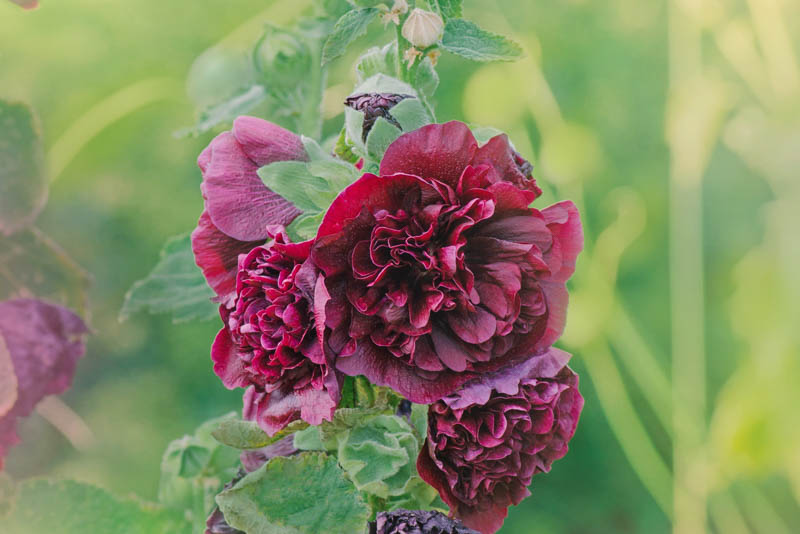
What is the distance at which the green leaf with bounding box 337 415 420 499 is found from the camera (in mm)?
300

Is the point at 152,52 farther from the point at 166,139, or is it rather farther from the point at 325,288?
the point at 325,288

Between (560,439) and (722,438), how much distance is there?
566 millimetres

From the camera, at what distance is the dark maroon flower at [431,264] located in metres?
0.26

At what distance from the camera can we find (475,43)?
332mm

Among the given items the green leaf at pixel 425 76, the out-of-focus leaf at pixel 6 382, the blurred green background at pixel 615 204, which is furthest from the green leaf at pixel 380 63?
the blurred green background at pixel 615 204

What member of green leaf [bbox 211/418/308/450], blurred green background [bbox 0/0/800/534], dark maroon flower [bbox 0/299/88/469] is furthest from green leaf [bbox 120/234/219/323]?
blurred green background [bbox 0/0/800/534]

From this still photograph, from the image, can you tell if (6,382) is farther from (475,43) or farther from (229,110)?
(475,43)

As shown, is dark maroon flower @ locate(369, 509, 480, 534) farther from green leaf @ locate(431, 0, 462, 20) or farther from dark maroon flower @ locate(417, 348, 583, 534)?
green leaf @ locate(431, 0, 462, 20)

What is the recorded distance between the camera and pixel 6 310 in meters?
0.51

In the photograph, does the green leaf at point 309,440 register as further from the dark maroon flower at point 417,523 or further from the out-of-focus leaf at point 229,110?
the out-of-focus leaf at point 229,110

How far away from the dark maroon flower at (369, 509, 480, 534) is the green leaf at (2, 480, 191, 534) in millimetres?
267

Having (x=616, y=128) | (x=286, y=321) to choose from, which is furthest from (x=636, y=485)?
(x=286, y=321)

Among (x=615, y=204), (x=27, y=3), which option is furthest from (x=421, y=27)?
(x=615, y=204)

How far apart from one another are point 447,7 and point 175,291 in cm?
26
